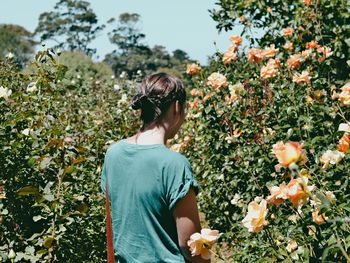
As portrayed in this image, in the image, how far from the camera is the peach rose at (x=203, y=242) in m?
1.47

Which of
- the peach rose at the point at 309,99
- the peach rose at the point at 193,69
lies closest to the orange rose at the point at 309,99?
the peach rose at the point at 309,99

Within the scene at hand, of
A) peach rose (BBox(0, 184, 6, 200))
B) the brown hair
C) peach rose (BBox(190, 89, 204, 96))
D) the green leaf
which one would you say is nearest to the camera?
the brown hair

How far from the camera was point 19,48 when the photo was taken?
161 feet

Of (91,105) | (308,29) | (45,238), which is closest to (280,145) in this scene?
(45,238)

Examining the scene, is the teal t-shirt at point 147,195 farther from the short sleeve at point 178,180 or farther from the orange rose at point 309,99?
the orange rose at point 309,99

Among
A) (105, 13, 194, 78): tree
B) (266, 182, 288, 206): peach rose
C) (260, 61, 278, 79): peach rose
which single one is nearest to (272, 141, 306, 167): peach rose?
(266, 182, 288, 206): peach rose

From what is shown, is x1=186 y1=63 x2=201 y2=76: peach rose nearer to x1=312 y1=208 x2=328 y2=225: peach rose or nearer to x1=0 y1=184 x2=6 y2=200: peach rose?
x1=0 y1=184 x2=6 y2=200: peach rose

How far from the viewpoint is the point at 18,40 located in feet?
165

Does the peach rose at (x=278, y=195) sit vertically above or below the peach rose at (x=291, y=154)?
below

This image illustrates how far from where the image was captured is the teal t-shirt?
62.8 inches

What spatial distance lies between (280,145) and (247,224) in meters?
0.25

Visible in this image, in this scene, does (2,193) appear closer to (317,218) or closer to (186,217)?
(186,217)

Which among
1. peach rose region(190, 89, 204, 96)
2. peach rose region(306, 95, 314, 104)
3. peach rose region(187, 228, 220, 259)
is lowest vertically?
peach rose region(187, 228, 220, 259)

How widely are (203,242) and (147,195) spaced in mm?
239
